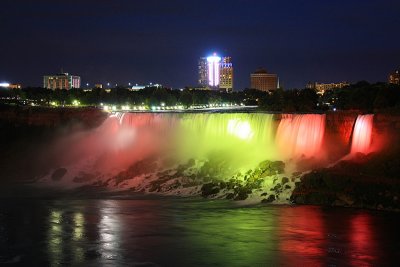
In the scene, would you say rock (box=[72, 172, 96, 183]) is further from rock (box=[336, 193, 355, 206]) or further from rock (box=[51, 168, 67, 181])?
rock (box=[336, 193, 355, 206])

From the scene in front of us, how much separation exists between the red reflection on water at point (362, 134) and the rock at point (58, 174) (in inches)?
979

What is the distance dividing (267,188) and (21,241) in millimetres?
17301

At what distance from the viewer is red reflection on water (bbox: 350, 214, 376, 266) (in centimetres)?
2681

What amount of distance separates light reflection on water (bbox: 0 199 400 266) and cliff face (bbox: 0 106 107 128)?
27702mm

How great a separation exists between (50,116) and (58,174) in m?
13.7

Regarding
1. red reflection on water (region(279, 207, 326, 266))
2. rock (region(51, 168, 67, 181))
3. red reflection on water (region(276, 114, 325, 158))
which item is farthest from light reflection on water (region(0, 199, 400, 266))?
rock (region(51, 168, 67, 181))

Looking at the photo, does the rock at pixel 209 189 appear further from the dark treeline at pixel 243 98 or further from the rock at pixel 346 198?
the dark treeline at pixel 243 98

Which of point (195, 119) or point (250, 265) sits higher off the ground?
point (195, 119)

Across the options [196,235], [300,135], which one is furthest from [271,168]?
[196,235]

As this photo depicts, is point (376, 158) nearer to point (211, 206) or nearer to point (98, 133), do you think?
point (211, 206)

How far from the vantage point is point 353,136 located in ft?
151

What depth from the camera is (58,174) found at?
190 ft

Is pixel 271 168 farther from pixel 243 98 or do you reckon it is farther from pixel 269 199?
pixel 243 98

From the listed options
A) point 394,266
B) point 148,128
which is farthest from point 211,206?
point 148,128
